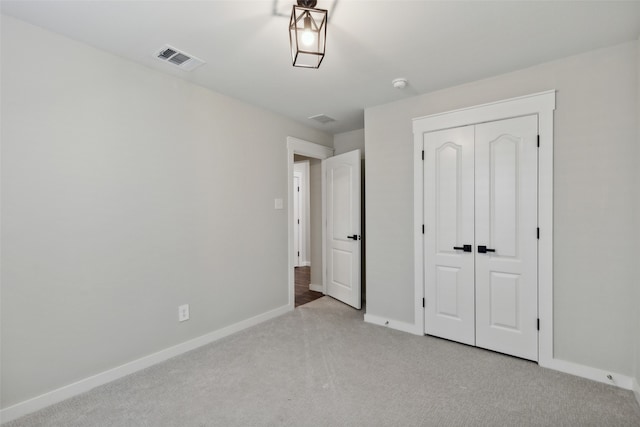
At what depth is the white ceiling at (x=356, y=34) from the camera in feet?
5.98

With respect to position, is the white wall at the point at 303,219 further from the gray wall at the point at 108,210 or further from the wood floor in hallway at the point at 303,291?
the gray wall at the point at 108,210

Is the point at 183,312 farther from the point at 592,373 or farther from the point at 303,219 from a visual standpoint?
the point at 303,219

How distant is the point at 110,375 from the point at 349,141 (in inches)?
147

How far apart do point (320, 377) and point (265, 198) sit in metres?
1.98

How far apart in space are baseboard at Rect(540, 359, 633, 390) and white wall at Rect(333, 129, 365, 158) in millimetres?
3020

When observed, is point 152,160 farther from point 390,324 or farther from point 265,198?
point 390,324

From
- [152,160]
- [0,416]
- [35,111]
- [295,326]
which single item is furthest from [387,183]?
[0,416]

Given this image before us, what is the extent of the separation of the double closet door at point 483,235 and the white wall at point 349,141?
146 cm

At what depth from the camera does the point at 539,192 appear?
253 cm

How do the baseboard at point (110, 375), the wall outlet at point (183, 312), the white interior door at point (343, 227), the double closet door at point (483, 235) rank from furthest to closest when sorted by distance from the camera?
1. the white interior door at point (343, 227)
2. the wall outlet at point (183, 312)
3. the double closet door at point (483, 235)
4. the baseboard at point (110, 375)

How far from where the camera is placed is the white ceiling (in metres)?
1.82

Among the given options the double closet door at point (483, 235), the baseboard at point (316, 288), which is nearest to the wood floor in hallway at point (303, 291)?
the baseboard at point (316, 288)

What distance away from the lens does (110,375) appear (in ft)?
7.62

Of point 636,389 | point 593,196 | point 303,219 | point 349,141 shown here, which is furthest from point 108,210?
point 303,219
